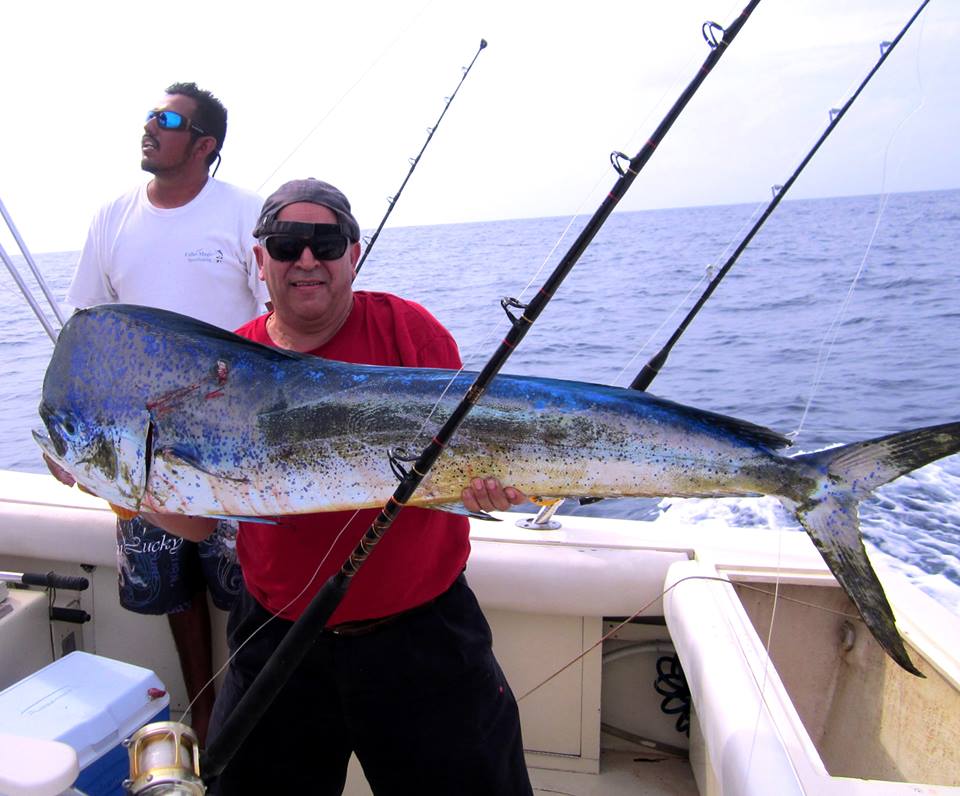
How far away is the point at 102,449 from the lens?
1.76 m

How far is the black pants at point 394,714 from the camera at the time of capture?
1.97 meters

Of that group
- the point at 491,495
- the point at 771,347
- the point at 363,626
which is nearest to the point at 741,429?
the point at 491,495

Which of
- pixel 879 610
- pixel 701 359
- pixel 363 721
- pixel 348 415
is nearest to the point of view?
pixel 879 610

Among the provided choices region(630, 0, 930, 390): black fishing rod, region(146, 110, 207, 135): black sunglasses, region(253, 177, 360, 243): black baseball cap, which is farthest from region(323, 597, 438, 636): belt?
region(146, 110, 207, 135): black sunglasses

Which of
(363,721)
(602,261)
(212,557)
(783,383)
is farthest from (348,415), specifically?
(602,261)

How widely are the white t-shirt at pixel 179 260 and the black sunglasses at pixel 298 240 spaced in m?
1.17

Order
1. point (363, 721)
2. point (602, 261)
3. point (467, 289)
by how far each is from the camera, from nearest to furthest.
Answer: point (363, 721) < point (467, 289) < point (602, 261)

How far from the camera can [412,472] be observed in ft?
5.40

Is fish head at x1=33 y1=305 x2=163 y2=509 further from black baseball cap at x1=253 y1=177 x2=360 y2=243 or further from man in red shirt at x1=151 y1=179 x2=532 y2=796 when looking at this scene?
black baseball cap at x1=253 y1=177 x2=360 y2=243

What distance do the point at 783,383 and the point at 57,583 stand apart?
8.16 m

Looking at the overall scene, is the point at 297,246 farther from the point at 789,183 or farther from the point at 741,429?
the point at 789,183

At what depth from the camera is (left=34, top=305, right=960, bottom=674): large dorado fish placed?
5.37 feet

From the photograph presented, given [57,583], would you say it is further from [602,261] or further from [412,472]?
[602,261]

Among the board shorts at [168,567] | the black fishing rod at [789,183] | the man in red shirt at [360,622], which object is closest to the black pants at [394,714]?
the man in red shirt at [360,622]
